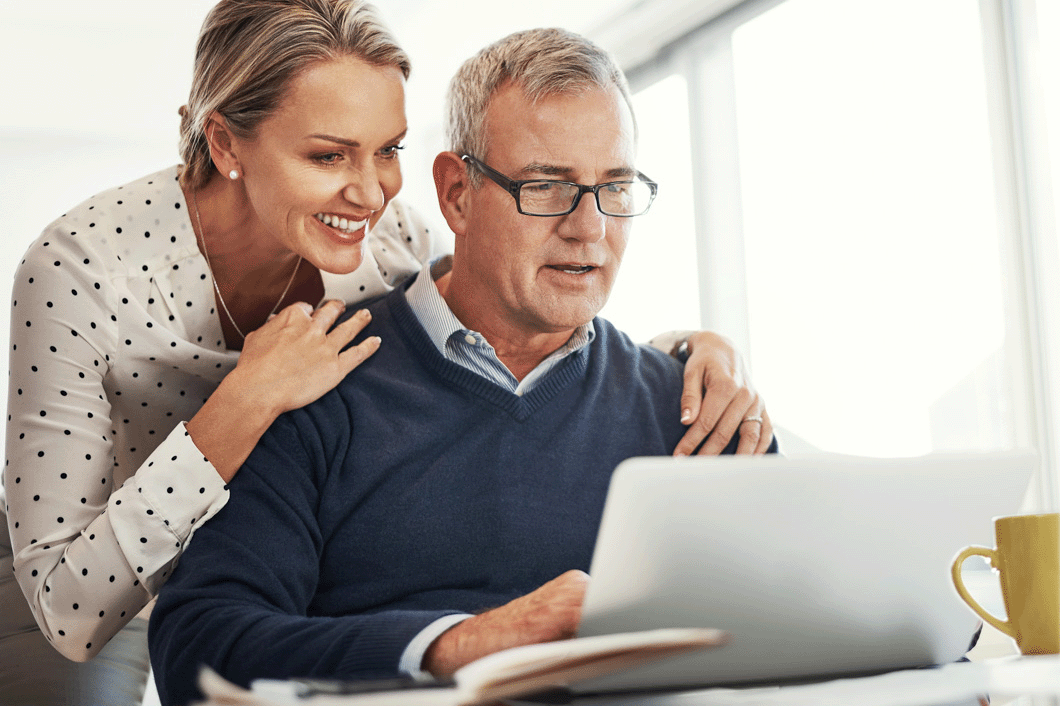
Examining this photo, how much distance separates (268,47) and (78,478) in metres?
0.65

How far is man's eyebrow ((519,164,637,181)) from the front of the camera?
1304 millimetres

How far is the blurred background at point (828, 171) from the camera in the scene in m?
2.43

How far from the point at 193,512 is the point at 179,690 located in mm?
232

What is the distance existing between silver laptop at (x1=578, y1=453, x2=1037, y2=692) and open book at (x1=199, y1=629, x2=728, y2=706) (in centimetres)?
7

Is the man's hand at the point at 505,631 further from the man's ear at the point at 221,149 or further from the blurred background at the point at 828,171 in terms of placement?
the blurred background at the point at 828,171

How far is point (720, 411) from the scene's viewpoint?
4.45 feet

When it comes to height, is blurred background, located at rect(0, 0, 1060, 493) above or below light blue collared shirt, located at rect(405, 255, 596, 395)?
above

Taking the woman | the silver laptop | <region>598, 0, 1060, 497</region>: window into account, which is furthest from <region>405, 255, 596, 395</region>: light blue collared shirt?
<region>598, 0, 1060, 497</region>: window

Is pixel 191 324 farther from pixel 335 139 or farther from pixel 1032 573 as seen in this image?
pixel 1032 573

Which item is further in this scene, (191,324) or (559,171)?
(191,324)

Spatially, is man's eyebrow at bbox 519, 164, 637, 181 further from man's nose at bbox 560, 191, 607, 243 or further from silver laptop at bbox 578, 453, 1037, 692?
silver laptop at bbox 578, 453, 1037, 692

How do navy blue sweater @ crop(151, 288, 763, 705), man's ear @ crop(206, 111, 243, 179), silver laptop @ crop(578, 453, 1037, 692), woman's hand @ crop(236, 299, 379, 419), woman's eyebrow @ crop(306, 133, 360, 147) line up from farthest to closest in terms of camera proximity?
man's ear @ crop(206, 111, 243, 179) < woman's eyebrow @ crop(306, 133, 360, 147) < woman's hand @ crop(236, 299, 379, 419) < navy blue sweater @ crop(151, 288, 763, 705) < silver laptop @ crop(578, 453, 1037, 692)

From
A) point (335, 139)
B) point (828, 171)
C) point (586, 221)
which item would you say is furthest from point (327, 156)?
point (828, 171)

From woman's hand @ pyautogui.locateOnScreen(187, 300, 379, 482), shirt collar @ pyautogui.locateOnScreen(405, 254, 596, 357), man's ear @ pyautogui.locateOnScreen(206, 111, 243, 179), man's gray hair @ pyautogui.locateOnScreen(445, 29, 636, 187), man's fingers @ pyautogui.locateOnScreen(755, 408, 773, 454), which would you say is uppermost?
man's gray hair @ pyautogui.locateOnScreen(445, 29, 636, 187)
